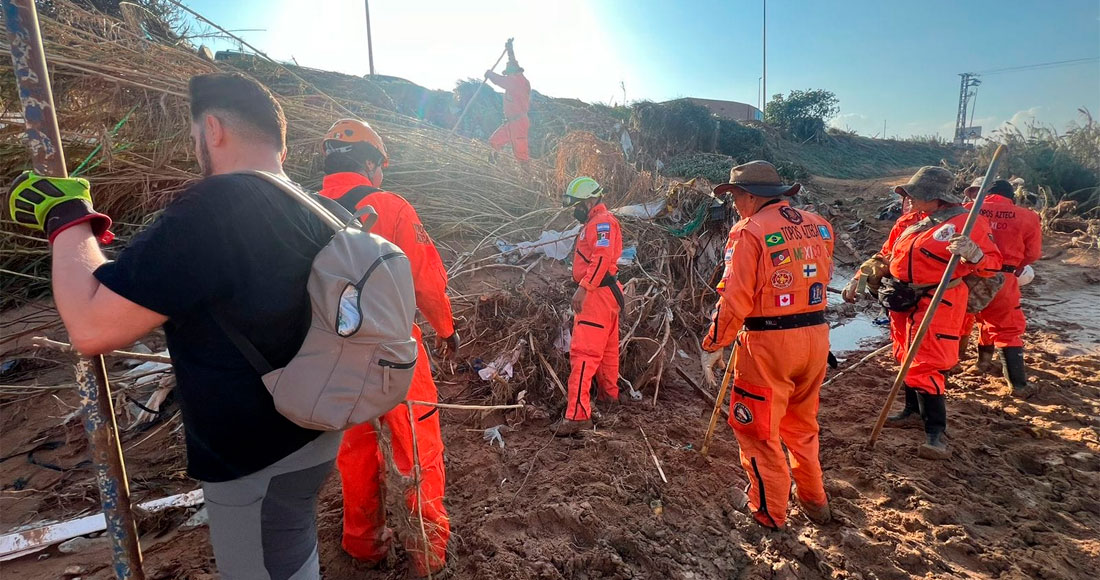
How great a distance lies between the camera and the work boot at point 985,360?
5211 mm

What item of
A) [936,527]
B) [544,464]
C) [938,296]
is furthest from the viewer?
[544,464]

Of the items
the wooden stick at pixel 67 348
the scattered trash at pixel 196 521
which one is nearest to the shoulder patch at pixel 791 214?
the wooden stick at pixel 67 348

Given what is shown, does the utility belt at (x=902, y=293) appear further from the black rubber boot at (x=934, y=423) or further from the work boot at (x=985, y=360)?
the work boot at (x=985, y=360)

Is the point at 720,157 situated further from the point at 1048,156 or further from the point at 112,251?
the point at 112,251

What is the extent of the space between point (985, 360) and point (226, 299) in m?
7.05

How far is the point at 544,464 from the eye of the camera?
12.0 ft

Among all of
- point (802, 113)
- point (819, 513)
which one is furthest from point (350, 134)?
point (802, 113)

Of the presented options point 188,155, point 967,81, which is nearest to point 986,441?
point 188,155

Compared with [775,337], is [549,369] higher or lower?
lower

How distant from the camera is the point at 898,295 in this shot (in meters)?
3.94

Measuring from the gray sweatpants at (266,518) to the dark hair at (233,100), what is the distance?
1.01 meters

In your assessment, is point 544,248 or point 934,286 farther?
point 544,248

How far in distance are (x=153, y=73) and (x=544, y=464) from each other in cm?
526

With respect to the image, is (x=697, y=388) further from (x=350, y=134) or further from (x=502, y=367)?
(x=350, y=134)
